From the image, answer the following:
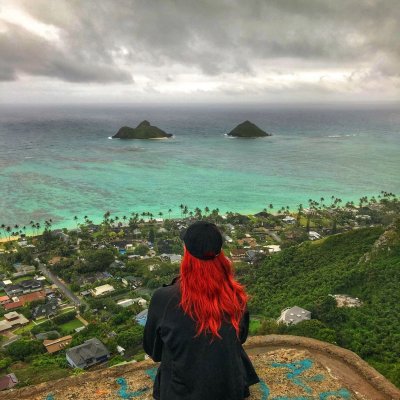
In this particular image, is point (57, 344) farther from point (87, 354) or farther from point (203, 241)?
point (203, 241)

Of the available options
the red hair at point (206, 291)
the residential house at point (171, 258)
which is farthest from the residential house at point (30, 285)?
the red hair at point (206, 291)

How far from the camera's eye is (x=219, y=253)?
2.57 metres

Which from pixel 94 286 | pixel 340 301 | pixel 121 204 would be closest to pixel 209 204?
pixel 121 204

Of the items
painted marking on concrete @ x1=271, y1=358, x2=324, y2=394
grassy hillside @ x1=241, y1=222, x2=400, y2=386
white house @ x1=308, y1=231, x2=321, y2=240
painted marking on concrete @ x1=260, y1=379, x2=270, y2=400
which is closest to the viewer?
painted marking on concrete @ x1=260, y1=379, x2=270, y2=400

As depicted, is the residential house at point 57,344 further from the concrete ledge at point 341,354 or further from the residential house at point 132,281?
the concrete ledge at point 341,354

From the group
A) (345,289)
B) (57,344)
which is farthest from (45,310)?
(345,289)

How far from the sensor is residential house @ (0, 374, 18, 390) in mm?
12051

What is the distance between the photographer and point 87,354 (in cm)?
1455

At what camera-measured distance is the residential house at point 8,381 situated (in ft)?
39.5

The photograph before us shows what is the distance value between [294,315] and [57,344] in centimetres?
944

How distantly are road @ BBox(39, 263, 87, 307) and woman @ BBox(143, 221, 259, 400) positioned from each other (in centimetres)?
1881

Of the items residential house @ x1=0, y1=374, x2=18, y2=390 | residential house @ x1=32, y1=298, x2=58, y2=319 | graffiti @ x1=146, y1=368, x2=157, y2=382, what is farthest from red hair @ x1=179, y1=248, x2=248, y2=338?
residential house @ x1=32, y1=298, x2=58, y2=319

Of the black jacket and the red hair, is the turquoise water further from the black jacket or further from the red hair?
the red hair

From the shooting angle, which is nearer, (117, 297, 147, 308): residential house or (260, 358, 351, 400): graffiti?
(260, 358, 351, 400): graffiti
